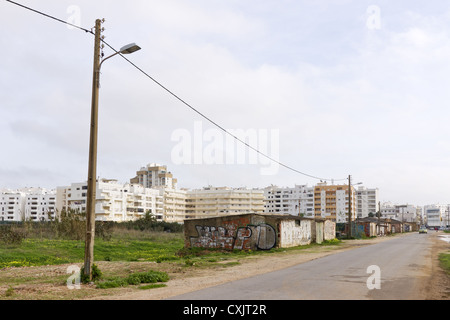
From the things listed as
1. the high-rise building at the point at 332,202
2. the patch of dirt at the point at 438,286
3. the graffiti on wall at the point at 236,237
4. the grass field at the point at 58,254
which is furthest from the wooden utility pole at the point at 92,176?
the high-rise building at the point at 332,202

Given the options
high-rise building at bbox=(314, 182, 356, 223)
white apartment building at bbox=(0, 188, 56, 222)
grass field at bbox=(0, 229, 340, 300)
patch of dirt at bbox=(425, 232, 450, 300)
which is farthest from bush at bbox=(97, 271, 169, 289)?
white apartment building at bbox=(0, 188, 56, 222)

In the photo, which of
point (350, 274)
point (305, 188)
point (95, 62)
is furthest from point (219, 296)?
point (305, 188)

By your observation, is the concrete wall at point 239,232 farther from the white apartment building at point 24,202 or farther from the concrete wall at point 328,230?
the white apartment building at point 24,202

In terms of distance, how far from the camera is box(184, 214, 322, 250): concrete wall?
1256 inches

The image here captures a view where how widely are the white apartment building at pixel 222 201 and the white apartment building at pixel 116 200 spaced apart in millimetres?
17084

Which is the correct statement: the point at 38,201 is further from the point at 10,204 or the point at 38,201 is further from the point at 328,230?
the point at 328,230

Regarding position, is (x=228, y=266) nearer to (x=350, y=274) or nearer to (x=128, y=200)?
(x=350, y=274)

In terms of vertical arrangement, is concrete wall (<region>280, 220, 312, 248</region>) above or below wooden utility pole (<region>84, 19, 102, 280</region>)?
below

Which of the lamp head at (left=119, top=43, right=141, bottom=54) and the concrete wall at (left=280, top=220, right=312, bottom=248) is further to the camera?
the concrete wall at (left=280, top=220, right=312, bottom=248)

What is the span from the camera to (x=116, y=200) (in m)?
136

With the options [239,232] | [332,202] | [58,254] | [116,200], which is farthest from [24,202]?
[239,232]

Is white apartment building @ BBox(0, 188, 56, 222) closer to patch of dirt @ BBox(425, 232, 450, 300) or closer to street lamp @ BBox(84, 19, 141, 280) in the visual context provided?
street lamp @ BBox(84, 19, 141, 280)

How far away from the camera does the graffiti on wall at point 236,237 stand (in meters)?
31.8

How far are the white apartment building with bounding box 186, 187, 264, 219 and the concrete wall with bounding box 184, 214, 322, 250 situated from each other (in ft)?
427
